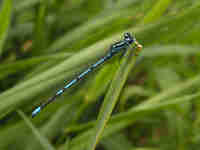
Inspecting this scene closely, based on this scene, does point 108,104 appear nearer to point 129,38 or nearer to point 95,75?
point 129,38

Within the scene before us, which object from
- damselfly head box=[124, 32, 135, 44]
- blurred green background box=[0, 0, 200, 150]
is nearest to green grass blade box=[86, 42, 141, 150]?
blurred green background box=[0, 0, 200, 150]

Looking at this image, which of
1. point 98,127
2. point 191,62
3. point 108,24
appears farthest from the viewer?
point 191,62

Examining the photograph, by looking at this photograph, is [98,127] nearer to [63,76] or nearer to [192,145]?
[63,76]

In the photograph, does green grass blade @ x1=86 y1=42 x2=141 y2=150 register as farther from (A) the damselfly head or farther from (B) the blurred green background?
(A) the damselfly head

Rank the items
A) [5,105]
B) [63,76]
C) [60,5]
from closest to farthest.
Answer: [5,105], [63,76], [60,5]

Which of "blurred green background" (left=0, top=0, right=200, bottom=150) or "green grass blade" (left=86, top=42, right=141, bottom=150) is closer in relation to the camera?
"green grass blade" (left=86, top=42, right=141, bottom=150)

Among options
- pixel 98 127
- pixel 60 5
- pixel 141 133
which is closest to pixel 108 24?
pixel 60 5

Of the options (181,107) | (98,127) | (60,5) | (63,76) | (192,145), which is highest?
(60,5)

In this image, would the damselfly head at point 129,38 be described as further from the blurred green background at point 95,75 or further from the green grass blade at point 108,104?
the green grass blade at point 108,104

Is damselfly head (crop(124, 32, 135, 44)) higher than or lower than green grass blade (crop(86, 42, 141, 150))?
higher

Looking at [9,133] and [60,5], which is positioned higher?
[60,5]
